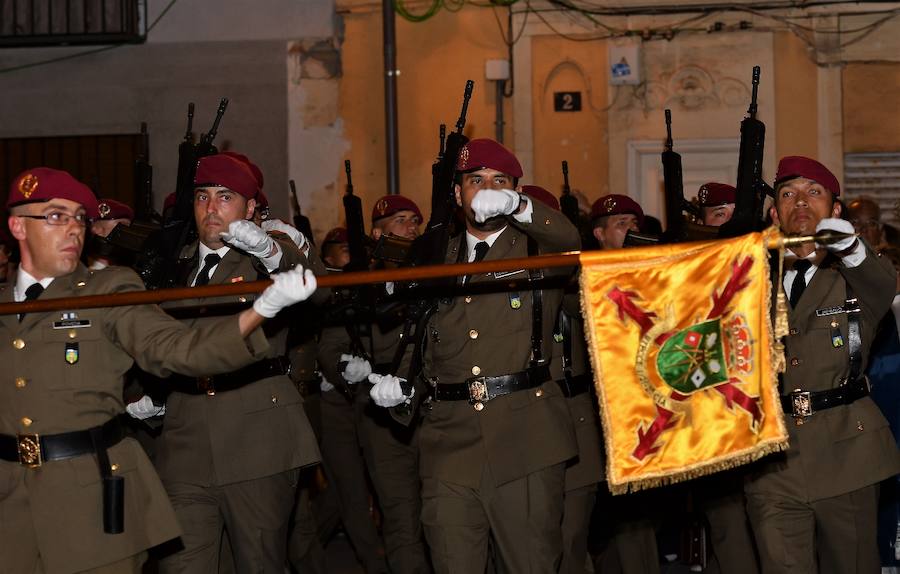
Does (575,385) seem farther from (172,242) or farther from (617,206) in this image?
(172,242)

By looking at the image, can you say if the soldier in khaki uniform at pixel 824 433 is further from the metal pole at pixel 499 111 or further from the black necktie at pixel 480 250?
the metal pole at pixel 499 111

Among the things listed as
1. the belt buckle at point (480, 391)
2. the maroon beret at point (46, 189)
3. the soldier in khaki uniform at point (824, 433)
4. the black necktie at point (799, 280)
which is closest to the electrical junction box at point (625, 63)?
the soldier in khaki uniform at point (824, 433)

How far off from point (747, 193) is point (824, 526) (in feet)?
5.41

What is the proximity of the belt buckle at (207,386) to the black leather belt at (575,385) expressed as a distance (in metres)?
2.00

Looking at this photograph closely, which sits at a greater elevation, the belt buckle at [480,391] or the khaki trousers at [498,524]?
the belt buckle at [480,391]

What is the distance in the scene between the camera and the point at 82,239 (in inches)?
219

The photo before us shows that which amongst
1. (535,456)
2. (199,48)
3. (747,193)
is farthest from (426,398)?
(199,48)

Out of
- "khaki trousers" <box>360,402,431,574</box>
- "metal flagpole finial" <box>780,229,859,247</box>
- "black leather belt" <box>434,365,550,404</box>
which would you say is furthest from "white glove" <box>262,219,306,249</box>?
"metal flagpole finial" <box>780,229,859,247</box>

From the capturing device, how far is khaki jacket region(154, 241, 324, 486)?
20.8ft

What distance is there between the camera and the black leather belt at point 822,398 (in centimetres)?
622

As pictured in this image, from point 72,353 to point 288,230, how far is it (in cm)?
244

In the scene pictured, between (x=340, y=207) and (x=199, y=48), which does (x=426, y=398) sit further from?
(x=199, y=48)

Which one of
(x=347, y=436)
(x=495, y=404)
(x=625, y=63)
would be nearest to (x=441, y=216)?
(x=495, y=404)

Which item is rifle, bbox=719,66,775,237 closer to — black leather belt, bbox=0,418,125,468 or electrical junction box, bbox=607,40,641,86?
black leather belt, bbox=0,418,125,468
